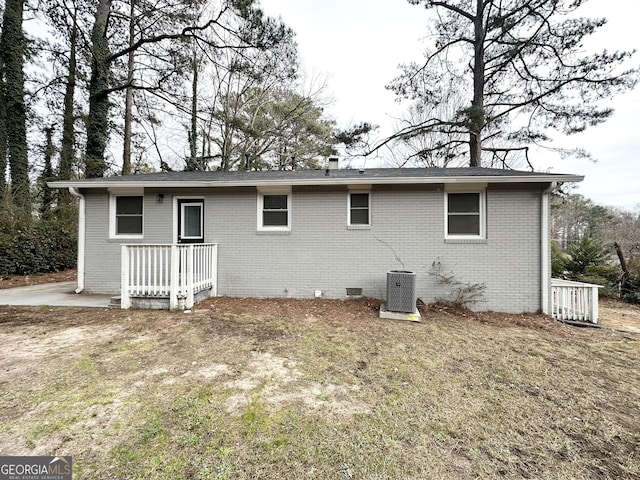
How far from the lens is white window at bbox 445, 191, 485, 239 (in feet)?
19.2

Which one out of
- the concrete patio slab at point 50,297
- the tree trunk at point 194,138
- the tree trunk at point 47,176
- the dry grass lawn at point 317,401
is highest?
the tree trunk at point 194,138

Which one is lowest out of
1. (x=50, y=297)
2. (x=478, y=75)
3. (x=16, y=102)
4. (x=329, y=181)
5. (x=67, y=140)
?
(x=50, y=297)

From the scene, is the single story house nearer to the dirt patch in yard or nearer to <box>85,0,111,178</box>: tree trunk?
the dirt patch in yard

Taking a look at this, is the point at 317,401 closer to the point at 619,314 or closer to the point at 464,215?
the point at 464,215

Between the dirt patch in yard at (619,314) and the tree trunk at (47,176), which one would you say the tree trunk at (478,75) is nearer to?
the dirt patch in yard at (619,314)

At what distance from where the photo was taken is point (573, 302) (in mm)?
5555

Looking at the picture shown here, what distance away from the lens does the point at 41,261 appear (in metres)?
8.97

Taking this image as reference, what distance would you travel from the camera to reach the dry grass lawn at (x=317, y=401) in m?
1.81

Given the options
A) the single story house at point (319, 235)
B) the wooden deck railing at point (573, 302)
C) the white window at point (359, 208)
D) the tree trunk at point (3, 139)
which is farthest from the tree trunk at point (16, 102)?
the wooden deck railing at point (573, 302)

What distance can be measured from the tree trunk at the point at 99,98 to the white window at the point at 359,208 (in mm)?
10967

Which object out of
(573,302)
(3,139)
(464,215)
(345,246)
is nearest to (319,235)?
(345,246)

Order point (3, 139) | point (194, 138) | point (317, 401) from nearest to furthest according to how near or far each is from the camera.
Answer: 1. point (317, 401)
2. point (3, 139)
3. point (194, 138)

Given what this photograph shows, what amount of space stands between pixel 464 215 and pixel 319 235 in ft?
10.6

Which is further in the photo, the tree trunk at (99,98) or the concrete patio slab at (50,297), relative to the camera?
the tree trunk at (99,98)
